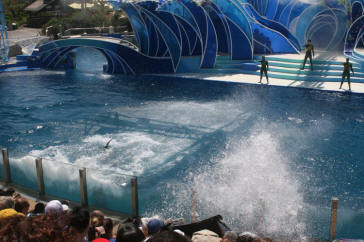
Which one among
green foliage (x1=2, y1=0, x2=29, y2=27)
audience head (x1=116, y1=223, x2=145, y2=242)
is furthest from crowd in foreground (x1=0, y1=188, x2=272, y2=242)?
green foliage (x1=2, y1=0, x2=29, y2=27)

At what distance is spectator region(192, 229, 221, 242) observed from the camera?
4234 millimetres

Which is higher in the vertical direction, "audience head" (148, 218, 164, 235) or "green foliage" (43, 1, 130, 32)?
"green foliage" (43, 1, 130, 32)

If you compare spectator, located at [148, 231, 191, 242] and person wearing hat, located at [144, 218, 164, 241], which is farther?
person wearing hat, located at [144, 218, 164, 241]

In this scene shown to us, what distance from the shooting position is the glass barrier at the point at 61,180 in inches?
239

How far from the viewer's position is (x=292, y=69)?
17.7 metres

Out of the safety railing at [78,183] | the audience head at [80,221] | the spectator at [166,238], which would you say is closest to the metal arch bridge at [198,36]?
the safety railing at [78,183]

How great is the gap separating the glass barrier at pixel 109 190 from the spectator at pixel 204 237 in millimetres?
1565

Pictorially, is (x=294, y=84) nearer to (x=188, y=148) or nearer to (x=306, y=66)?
(x=306, y=66)

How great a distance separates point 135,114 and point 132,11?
7.87 m

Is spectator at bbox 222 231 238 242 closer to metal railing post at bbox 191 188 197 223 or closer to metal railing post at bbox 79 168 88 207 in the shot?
metal railing post at bbox 191 188 197 223

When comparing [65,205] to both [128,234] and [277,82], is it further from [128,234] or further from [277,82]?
[277,82]

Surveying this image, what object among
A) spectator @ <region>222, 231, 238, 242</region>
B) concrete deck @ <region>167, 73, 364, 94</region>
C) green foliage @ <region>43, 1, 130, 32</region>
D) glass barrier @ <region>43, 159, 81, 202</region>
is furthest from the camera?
green foliage @ <region>43, 1, 130, 32</region>

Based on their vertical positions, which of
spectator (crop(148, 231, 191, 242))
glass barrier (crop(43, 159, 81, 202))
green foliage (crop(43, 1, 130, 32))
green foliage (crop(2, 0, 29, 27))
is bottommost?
glass barrier (crop(43, 159, 81, 202))

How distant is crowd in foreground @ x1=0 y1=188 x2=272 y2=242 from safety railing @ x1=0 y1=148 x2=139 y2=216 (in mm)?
813
